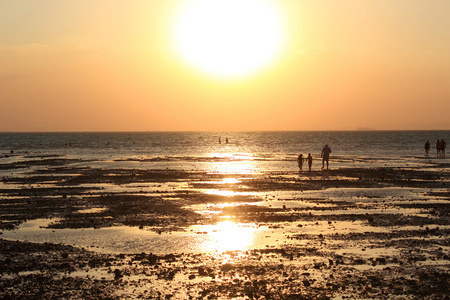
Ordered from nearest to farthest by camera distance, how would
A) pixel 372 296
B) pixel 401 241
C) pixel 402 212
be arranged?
pixel 372 296 → pixel 401 241 → pixel 402 212

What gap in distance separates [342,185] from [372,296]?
21.2 meters

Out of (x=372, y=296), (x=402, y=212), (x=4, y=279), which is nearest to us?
(x=372, y=296)


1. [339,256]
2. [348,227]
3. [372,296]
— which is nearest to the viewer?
[372,296]

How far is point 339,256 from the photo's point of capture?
1334cm

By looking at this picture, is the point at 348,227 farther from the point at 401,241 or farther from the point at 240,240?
the point at 240,240

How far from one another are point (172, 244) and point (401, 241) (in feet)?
22.9

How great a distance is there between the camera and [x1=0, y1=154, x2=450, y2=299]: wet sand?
10922mm

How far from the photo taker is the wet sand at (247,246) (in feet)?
35.8

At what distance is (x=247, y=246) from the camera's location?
14625 mm

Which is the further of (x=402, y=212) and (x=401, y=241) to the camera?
(x=402, y=212)

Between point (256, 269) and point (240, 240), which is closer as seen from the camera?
point (256, 269)

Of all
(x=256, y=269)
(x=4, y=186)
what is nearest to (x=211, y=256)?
(x=256, y=269)

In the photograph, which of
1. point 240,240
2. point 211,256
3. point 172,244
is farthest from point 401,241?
point 172,244

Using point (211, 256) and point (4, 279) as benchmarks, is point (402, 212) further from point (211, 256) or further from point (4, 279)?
point (4, 279)
